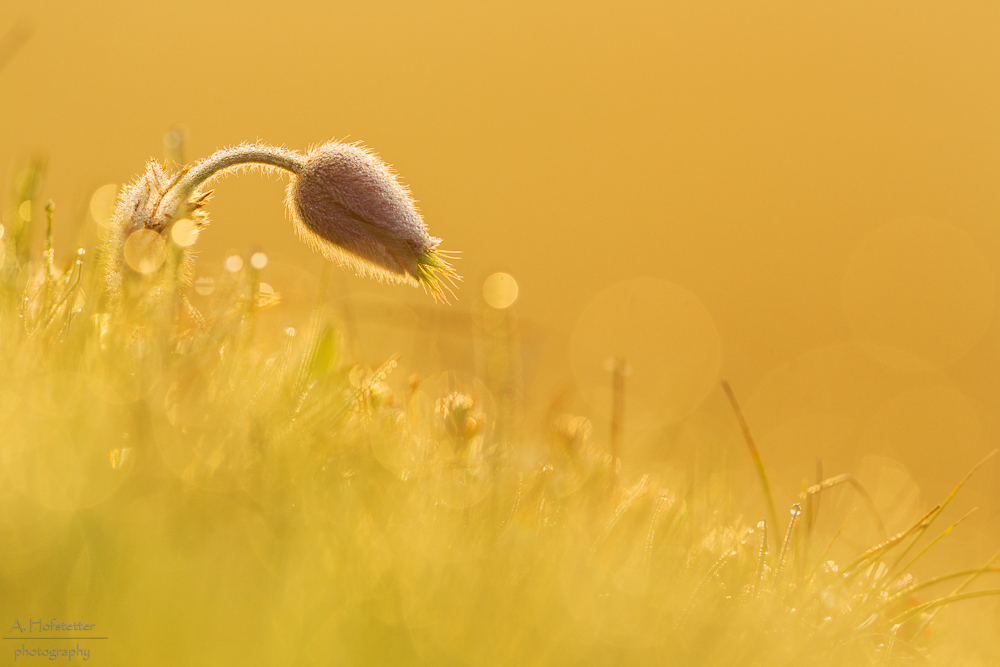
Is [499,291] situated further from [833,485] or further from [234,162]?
[234,162]

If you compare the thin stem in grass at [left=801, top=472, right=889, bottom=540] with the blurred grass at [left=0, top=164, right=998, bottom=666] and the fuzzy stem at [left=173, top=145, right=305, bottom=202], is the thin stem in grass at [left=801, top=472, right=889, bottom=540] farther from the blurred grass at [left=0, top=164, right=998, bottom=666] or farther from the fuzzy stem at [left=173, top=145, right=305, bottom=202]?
the fuzzy stem at [left=173, top=145, right=305, bottom=202]

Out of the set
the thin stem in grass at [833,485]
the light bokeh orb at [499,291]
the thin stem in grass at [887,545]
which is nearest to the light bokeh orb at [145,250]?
the light bokeh orb at [499,291]

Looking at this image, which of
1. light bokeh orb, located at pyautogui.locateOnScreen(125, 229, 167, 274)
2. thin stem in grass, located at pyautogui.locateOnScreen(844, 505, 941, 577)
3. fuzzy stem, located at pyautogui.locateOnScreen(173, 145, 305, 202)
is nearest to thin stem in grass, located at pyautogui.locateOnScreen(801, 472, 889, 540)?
thin stem in grass, located at pyautogui.locateOnScreen(844, 505, 941, 577)

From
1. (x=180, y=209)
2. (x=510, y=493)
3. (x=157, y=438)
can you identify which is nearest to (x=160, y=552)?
(x=157, y=438)

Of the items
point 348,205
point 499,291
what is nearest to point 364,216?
point 348,205

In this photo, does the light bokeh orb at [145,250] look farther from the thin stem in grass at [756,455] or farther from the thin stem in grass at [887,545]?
the thin stem in grass at [887,545]
